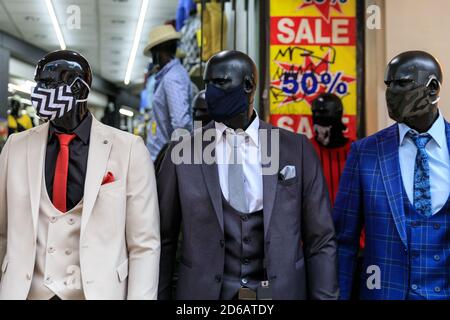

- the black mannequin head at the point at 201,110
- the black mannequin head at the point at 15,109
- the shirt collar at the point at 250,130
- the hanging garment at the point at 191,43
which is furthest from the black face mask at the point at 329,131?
the black mannequin head at the point at 15,109

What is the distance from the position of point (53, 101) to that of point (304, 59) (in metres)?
2.26

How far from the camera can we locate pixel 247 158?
235cm

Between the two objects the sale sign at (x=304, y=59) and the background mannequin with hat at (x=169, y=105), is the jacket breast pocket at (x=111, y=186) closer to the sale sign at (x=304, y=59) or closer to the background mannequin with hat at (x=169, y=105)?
the background mannequin with hat at (x=169, y=105)

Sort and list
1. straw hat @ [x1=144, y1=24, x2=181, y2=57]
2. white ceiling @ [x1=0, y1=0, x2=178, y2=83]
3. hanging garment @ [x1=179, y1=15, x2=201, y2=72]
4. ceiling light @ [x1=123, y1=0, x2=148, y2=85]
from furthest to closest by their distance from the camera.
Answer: ceiling light @ [x1=123, y1=0, x2=148, y2=85] → white ceiling @ [x1=0, y1=0, x2=178, y2=83] → hanging garment @ [x1=179, y1=15, x2=201, y2=72] → straw hat @ [x1=144, y1=24, x2=181, y2=57]

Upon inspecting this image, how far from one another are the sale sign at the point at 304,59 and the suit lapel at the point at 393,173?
1503mm

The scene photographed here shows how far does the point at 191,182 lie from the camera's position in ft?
7.63

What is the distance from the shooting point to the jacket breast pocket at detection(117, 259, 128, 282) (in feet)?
7.22

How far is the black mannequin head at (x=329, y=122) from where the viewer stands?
12.3 ft

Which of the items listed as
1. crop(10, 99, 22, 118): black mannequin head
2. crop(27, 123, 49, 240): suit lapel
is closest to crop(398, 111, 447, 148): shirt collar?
crop(27, 123, 49, 240): suit lapel

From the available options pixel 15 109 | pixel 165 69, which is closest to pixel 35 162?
pixel 165 69

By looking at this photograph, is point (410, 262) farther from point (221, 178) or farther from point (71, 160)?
point (71, 160)

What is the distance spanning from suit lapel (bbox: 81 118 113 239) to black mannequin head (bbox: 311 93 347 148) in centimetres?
176

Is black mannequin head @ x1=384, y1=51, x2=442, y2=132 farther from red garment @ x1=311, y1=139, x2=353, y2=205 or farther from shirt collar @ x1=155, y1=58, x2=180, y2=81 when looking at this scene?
shirt collar @ x1=155, y1=58, x2=180, y2=81

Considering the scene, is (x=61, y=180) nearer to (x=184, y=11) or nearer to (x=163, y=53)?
(x=163, y=53)
